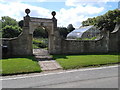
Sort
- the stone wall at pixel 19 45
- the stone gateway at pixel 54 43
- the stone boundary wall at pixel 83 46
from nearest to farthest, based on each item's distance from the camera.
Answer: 1. the stone wall at pixel 19 45
2. the stone gateway at pixel 54 43
3. the stone boundary wall at pixel 83 46

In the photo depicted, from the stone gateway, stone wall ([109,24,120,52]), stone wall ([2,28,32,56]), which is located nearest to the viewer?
stone wall ([2,28,32,56])

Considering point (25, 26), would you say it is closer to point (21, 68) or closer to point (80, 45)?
point (21, 68)

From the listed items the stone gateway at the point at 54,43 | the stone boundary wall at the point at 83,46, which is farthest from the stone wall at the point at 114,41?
the stone boundary wall at the point at 83,46

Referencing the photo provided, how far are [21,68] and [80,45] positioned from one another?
8.66m

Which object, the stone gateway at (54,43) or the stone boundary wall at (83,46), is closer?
the stone gateway at (54,43)

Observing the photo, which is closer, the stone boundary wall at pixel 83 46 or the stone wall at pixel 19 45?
the stone wall at pixel 19 45

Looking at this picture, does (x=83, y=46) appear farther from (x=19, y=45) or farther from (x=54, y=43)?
(x=19, y=45)

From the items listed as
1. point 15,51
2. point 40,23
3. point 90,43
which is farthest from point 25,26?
point 90,43

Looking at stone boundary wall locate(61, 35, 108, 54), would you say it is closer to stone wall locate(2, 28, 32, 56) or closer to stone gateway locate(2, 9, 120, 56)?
stone gateway locate(2, 9, 120, 56)

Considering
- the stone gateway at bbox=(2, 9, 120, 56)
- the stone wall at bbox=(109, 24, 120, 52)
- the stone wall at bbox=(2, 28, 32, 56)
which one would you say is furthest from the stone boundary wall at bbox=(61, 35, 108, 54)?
the stone wall at bbox=(2, 28, 32, 56)

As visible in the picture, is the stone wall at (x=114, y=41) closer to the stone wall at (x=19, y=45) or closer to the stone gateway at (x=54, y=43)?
the stone gateway at (x=54, y=43)

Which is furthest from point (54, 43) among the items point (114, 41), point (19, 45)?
point (114, 41)

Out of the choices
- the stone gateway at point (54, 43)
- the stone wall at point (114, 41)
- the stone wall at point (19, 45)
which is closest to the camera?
the stone wall at point (19, 45)

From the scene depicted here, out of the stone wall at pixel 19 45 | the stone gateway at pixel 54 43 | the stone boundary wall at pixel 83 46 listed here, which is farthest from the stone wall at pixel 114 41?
the stone wall at pixel 19 45
